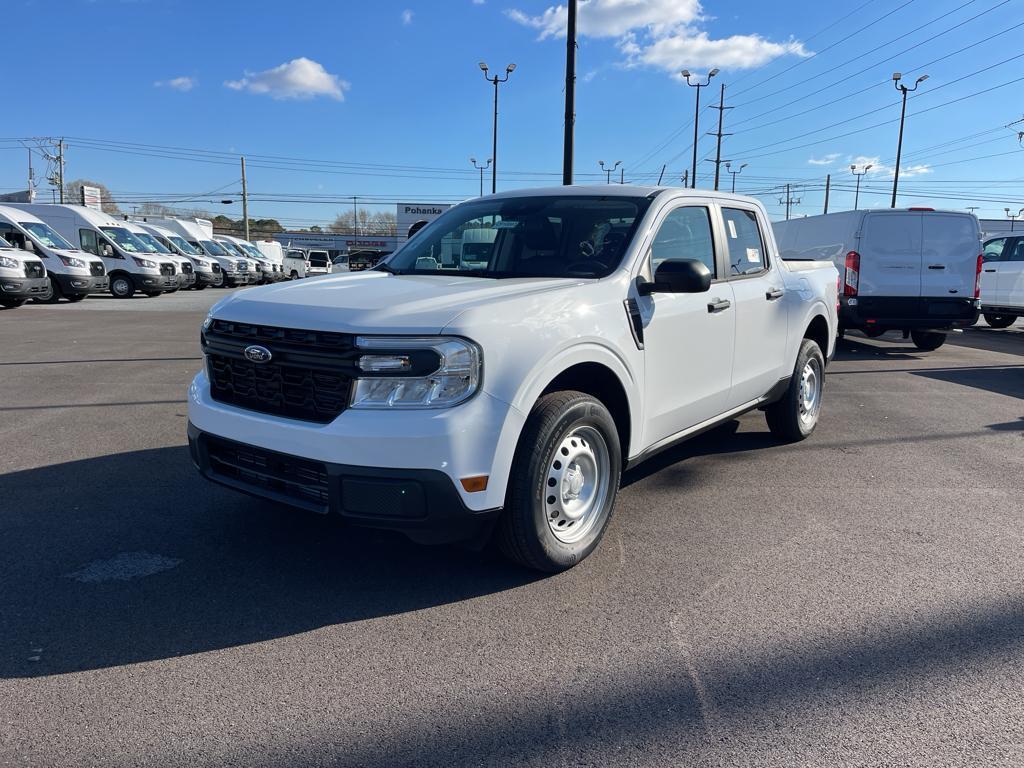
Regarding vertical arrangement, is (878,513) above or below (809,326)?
below

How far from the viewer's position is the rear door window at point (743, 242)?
5023 mm

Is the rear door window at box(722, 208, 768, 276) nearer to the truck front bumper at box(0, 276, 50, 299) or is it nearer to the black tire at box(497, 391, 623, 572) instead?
the black tire at box(497, 391, 623, 572)

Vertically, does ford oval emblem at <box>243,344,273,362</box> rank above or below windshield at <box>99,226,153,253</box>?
below

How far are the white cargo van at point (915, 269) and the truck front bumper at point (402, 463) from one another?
33.3ft

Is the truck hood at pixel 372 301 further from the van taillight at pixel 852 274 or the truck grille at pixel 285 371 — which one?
the van taillight at pixel 852 274

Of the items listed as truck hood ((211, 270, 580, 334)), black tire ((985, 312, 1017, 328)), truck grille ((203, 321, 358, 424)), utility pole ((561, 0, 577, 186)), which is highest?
utility pole ((561, 0, 577, 186))

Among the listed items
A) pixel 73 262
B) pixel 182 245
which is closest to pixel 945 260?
pixel 73 262

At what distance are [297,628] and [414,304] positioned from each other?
1.41 metres

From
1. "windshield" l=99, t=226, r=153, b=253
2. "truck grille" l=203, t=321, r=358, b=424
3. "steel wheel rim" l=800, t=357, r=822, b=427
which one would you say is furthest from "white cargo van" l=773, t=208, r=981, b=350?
"windshield" l=99, t=226, r=153, b=253

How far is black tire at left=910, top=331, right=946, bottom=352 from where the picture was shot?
1289 centimetres

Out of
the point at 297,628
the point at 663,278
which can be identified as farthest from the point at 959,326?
the point at 297,628

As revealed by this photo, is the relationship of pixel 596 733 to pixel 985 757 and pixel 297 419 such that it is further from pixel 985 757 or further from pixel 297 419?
pixel 297 419

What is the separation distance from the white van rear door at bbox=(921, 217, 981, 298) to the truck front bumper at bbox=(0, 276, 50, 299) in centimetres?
1835

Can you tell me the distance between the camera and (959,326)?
1168cm
